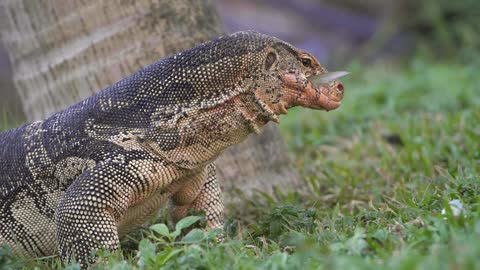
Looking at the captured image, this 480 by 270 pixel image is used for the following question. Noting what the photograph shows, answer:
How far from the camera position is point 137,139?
3.86m

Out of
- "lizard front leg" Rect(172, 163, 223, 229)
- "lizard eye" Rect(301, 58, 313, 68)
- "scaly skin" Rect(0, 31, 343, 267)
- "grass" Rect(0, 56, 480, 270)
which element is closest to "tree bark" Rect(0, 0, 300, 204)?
"grass" Rect(0, 56, 480, 270)

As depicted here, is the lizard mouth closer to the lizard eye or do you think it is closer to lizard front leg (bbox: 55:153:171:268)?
the lizard eye

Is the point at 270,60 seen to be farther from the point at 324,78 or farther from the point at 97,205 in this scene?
the point at 97,205

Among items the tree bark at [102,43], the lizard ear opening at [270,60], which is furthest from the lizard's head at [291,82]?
the tree bark at [102,43]

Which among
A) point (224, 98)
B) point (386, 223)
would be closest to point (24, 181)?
point (224, 98)

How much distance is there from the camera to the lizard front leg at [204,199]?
4.38 metres

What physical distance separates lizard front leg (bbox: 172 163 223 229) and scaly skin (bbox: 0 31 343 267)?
26 cm

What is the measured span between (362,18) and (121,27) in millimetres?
9898

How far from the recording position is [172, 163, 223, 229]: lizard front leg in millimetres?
4379

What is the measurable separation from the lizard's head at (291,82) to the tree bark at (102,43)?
1.45 metres

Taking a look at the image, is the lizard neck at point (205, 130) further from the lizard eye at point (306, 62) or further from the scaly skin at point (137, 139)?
the lizard eye at point (306, 62)

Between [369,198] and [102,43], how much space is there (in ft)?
7.32

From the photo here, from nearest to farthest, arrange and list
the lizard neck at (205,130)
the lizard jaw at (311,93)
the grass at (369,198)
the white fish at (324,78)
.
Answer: the grass at (369,198) < the lizard neck at (205,130) < the lizard jaw at (311,93) < the white fish at (324,78)

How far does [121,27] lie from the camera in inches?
211
